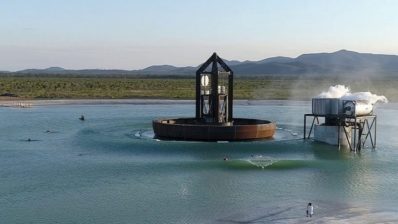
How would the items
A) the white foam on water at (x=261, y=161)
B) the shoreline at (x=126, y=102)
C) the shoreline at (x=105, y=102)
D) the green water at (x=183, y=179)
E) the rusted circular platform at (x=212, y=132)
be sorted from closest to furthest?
the green water at (x=183, y=179), the white foam on water at (x=261, y=161), the rusted circular platform at (x=212, y=132), the shoreline at (x=105, y=102), the shoreline at (x=126, y=102)

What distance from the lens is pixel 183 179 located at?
40.0 m

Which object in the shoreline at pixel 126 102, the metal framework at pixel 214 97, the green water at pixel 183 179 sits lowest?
the green water at pixel 183 179

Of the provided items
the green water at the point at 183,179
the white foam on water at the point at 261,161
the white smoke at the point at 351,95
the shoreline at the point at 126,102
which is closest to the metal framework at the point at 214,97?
the green water at the point at 183,179

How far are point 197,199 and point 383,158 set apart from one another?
22.2 m

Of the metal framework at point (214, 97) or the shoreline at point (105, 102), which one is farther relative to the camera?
the shoreline at point (105, 102)

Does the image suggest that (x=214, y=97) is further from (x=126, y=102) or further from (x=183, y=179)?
(x=126, y=102)

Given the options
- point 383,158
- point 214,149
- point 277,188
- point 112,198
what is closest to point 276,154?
point 214,149

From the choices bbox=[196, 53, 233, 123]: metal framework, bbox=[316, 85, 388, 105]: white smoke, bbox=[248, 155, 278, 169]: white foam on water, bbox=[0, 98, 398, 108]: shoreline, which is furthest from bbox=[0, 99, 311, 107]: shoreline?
bbox=[248, 155, 278, 169]: white foam on water

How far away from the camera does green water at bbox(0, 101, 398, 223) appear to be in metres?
31.0

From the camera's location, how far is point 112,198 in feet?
112

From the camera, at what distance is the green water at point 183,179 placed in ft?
102

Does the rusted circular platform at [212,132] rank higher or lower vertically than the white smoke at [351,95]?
lower

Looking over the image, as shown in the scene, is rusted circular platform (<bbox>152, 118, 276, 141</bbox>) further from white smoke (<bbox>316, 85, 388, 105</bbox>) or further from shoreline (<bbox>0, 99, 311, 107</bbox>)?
shoreline (<bbox>0, 99, 311, 107</bbox>)

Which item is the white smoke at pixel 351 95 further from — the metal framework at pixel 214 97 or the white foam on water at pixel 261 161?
the white foam on water at pixel 261 161
